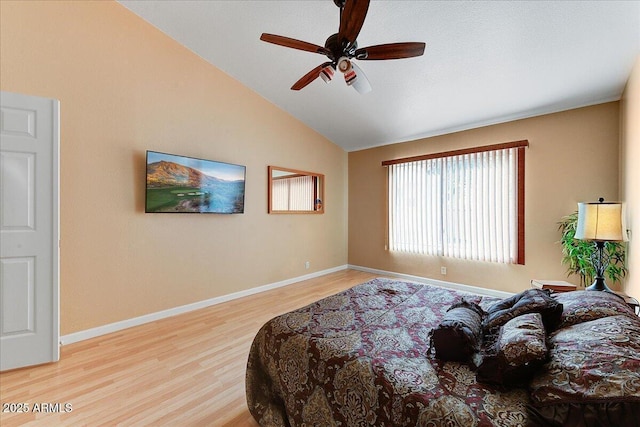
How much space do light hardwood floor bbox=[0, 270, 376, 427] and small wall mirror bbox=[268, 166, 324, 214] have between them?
83.2 inches

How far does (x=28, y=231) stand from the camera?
7.22ft

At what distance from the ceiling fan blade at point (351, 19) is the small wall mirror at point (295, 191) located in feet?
8.72

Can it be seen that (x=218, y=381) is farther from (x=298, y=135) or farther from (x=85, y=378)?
(x=298, y=135)

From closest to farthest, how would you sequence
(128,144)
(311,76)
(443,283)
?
(311,76) < (128,144) < (443,283)

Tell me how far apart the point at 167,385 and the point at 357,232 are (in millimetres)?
4350

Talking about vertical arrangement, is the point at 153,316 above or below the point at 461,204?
below

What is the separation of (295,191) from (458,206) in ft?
9.12

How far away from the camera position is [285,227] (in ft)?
15.3

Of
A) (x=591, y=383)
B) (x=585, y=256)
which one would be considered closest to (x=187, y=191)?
(x=591, y=383)

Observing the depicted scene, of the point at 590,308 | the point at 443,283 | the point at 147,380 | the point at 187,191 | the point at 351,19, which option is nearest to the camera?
the point at 590,308

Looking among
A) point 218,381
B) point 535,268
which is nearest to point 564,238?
point 535,268

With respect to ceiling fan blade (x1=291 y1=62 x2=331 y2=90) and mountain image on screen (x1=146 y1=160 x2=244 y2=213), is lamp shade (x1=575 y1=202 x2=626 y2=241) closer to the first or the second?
ceiling fan blade (x1=291 y1=62 x2=331 y2=90)

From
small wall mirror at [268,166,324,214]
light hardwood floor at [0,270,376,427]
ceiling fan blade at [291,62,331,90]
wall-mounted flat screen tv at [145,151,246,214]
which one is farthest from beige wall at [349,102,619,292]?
light hardwood floor at [0,270,376,427]

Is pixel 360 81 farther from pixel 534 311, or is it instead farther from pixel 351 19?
pixel 534 311
